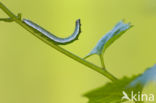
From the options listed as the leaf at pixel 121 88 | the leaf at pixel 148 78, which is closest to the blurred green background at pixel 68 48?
the leaf at pixel 121 88

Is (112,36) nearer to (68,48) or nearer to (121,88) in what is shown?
(121,88)

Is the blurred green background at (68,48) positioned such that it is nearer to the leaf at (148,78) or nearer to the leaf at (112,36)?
the leaf at (112,36)

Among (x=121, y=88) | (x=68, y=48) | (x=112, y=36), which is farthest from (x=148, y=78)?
(x=68, y=48)

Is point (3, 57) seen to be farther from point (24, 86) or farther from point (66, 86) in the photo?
point (66, 86)

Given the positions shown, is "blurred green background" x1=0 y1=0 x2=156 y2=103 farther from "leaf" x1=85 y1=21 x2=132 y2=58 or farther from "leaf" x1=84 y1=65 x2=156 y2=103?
"leaf" x1=84 y1=65 x2=156 y2=103

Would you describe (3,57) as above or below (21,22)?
above

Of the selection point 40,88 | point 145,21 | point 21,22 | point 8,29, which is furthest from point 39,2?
point 21,22
